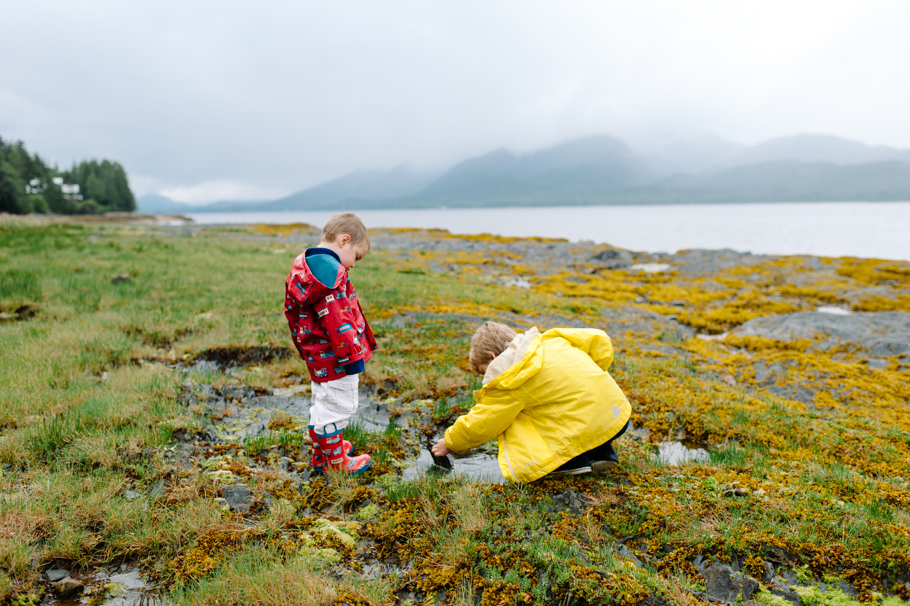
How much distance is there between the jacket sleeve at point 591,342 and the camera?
4.66 meters

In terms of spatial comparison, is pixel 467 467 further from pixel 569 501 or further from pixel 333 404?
pixel 333 404

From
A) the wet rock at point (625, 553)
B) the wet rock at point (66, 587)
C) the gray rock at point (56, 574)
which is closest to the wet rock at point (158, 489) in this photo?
the gray rock at point (56, 574)

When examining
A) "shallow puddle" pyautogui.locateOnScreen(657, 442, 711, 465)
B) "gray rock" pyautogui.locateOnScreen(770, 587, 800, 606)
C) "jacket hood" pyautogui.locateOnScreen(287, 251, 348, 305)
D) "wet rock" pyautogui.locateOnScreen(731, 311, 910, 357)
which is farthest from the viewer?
"wet rock" pyautogui.locateOnScreen(731, 311, 910, 357)

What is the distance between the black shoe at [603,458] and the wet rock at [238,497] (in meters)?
3.28

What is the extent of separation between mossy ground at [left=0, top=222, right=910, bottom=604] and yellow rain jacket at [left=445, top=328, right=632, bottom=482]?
1.23ft

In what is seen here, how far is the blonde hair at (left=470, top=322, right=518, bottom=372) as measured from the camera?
4.41m

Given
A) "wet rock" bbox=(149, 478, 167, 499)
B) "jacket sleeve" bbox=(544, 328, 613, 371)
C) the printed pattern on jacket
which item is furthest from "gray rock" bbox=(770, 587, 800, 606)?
"wet rock" bbox=(149, 478, 167, 499)

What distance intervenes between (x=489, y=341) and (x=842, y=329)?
10898 mm

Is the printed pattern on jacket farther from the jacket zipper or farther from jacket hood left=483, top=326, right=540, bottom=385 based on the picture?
the jacket zipper

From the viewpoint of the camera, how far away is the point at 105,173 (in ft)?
320

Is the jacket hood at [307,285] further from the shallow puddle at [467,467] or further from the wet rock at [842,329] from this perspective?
the wet rock at [842,329]

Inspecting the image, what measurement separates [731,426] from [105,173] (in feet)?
414

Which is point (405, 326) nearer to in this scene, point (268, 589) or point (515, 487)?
point (515, 487)

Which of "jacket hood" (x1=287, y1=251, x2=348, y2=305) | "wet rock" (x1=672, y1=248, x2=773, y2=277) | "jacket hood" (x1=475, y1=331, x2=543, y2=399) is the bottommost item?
"wet rock" (x1=672, y1=248, x2=773, y2=277)
